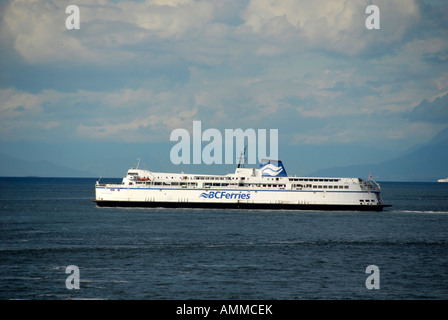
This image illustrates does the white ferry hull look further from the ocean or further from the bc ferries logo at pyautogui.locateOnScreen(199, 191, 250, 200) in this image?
the ocean

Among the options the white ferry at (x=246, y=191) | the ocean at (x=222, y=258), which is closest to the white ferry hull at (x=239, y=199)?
the white ferry at (x=246, y=191)

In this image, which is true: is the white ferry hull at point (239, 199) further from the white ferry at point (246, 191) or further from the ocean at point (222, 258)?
the ocean at point (222, 258)

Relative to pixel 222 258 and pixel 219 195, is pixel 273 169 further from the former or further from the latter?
pixel 222 258

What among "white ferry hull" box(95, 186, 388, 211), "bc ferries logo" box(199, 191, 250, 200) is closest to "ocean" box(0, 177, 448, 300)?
"white ferry hull" box(95, 186, 388, 211)

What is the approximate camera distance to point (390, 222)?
70.1m

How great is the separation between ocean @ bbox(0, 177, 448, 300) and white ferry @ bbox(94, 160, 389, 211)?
1117cm

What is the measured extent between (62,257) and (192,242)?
12.7 m

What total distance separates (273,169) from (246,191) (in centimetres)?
632

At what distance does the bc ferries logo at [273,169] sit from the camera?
87.5 m

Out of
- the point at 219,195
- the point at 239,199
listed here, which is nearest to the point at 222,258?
the point at 239,199

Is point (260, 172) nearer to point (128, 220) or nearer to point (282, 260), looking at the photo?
point (128, 220)

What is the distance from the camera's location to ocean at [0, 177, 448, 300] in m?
32.7

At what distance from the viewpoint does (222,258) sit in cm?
4272
